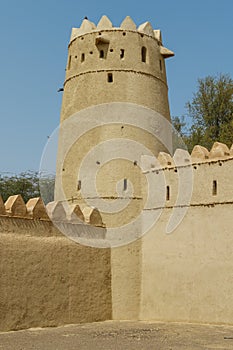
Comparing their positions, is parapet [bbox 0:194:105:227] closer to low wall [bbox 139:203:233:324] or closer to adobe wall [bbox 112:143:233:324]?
adobe wall [bbox 112:143:233:324]

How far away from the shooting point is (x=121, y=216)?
1620 centimetres

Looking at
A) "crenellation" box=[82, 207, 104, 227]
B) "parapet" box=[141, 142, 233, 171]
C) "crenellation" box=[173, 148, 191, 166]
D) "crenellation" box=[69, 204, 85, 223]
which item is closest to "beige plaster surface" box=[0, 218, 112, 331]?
"crenellation" box=[69, 204, 85, 223]

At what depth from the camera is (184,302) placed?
1472cm

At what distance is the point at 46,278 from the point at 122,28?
362 inches

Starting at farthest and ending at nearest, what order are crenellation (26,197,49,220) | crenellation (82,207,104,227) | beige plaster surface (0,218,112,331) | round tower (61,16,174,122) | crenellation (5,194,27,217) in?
round tower (61,16,174,122) < crenellation (82,207,104,227) < crenellation (26,197,49,220) < crenellation (5,194,27,217) < beige plaster surface (0,218,112,331)

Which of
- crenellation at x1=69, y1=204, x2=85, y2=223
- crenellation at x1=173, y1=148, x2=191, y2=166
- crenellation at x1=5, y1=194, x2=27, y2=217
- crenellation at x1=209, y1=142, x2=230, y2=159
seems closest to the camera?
crenellation at x1=5, y1=194, x2=27, y2=217

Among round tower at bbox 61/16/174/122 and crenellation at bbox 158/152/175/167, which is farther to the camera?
round tower at bbox 61/16/174/122

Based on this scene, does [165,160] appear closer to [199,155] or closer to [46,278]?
[199,155]

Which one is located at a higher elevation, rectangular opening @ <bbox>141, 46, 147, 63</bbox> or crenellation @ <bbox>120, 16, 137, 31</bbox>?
crenellation @ <bbox>120, 16, 137, 31</bbox>

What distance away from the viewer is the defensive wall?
1322cm

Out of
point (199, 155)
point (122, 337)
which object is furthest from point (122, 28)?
point (122, 337)

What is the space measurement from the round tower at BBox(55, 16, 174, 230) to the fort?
0.04 metres

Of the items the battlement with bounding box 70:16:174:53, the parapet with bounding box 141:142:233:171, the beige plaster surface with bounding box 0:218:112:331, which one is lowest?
the beige plaster surface with bounding box 0:218:112:331

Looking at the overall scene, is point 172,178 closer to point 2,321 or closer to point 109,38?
point 109,38
